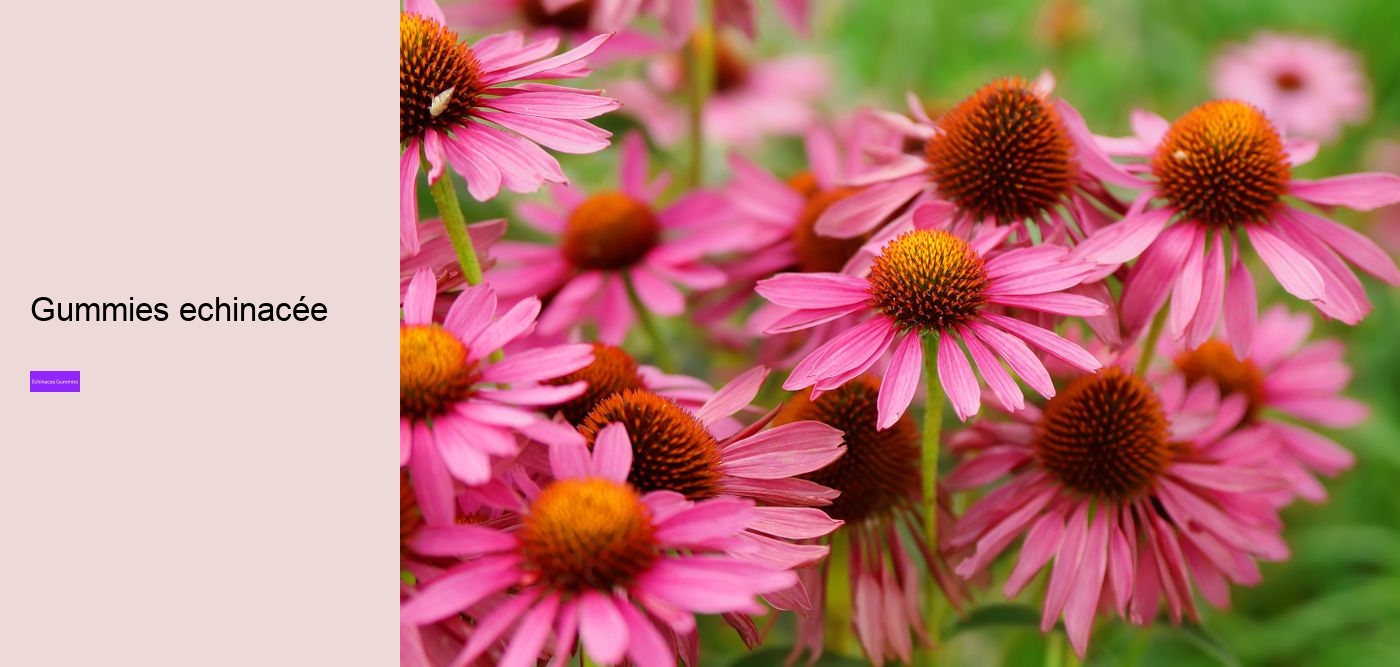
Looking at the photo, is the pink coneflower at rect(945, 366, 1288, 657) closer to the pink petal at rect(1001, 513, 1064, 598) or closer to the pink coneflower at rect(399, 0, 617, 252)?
the pink petal at rect(1001, 513, 1064, 598)

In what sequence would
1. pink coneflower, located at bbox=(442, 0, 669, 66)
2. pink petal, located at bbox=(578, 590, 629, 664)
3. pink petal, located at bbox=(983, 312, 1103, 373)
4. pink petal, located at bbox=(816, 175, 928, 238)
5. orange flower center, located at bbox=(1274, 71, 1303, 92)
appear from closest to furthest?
1. pink petal, located at bbox=(578, 590, 629, 664)
2. pink petal, located at bbox=(983, 312, 1103, 373)
3. pink petal, located at bbox=(816, 175, 928, 238)
4. pink coneflower, located at bbox=(442, 0, 669, 66)
5. orange flower center, located at bbox=(1274, 71, 1303, 92)

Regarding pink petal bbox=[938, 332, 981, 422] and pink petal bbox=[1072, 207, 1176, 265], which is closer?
pink petal bbox=[938, 332, 981, 422]

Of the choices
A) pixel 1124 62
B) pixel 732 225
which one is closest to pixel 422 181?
pixel 732 225

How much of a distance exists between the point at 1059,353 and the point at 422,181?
0.68 metres

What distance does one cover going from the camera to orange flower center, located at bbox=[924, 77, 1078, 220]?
0.98m

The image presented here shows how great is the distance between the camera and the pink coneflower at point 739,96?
1.99 meters

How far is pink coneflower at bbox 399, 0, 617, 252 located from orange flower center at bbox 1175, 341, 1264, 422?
2.18ft

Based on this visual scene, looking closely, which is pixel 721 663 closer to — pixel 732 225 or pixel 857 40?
pixel 732 225

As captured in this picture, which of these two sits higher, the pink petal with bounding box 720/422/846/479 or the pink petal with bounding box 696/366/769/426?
the pink petal with bounding box 696/366/769/426

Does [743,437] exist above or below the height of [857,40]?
below

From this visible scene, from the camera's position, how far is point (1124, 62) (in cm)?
256

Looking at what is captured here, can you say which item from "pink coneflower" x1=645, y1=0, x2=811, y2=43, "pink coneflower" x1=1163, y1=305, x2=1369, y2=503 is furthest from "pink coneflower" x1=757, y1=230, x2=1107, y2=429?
"pink coneflower" x1=645, y1=0, x2=811, y2=43

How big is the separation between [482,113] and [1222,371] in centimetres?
75

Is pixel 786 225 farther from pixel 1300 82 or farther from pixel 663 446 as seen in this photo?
pixel 1300 82
